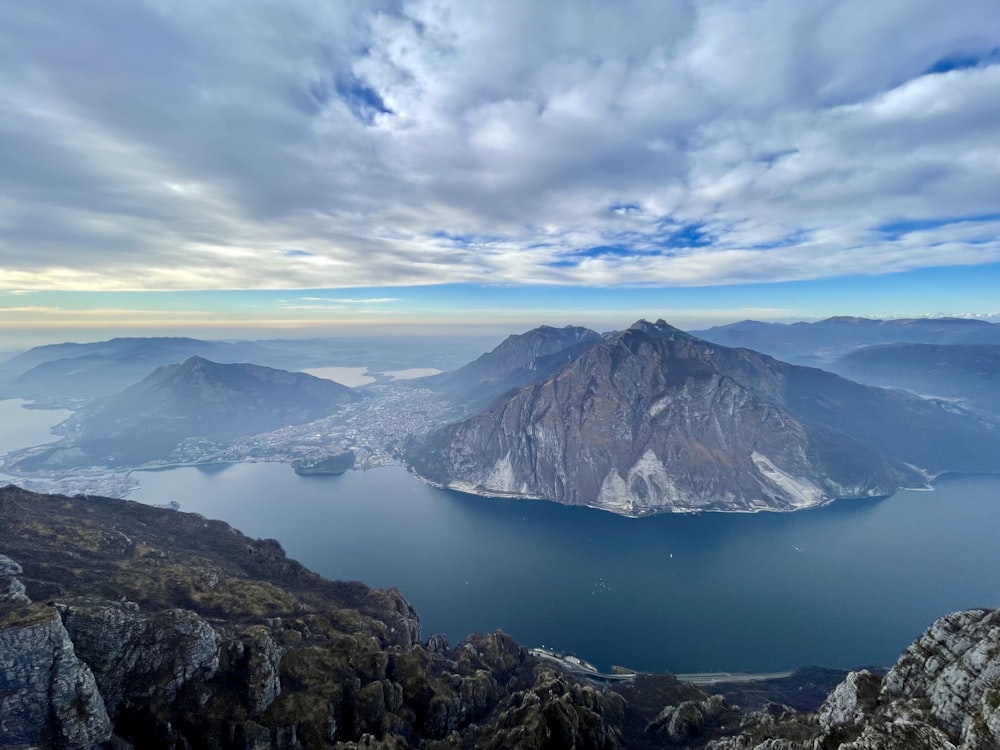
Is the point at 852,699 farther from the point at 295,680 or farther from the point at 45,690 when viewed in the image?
the point at 45,690

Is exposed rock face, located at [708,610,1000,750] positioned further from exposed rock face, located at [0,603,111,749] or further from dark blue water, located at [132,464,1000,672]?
dark blue water, located at [132,464,1000,672]

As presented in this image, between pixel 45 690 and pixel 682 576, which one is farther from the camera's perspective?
pixel 682 576

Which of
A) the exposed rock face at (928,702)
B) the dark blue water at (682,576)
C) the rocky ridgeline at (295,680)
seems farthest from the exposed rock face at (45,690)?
the dark blue water at (682,576)

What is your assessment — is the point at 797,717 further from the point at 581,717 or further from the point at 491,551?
the point at 491,551

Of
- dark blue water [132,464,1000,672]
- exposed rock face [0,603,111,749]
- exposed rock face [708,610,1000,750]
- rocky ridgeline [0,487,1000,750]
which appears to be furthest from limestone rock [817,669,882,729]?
dark blue water [132,464,1000,672]

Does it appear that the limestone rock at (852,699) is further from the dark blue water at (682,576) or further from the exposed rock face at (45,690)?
the dark blue water at (682,576)

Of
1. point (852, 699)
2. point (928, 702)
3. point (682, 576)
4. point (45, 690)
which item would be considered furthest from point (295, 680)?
point (682, 576)

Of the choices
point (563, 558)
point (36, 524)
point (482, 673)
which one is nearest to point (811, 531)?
point (563, 558)
